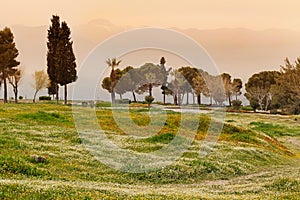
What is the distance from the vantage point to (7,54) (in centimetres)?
9394

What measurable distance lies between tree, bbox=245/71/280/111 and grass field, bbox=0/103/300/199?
87.6 meters

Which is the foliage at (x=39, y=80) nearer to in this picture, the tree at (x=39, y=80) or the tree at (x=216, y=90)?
the tree at (x=39, y=80)

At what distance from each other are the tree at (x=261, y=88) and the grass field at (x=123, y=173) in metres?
87.6

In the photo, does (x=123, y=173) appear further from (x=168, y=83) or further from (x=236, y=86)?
(x=236, y=86)

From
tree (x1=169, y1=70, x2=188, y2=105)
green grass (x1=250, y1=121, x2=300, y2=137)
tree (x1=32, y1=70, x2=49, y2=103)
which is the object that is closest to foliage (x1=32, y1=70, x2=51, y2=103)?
tree (x1=32, y1=70, x2=49, y2=103)

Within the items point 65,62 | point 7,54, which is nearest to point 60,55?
point 65,62

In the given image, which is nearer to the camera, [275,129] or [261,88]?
[275,129]

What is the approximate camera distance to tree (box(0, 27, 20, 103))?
3684 inches

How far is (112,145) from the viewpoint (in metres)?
35.2

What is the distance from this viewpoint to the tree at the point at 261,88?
134625 mm

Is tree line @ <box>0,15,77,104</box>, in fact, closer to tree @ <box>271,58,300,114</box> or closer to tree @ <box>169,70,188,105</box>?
tree @ <box>169,70,188,105</box>

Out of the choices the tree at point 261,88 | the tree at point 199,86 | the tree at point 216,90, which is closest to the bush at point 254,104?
the tree at point 261,88

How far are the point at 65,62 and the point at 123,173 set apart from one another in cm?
7068

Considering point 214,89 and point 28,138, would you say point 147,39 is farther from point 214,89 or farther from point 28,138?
point 214,89
